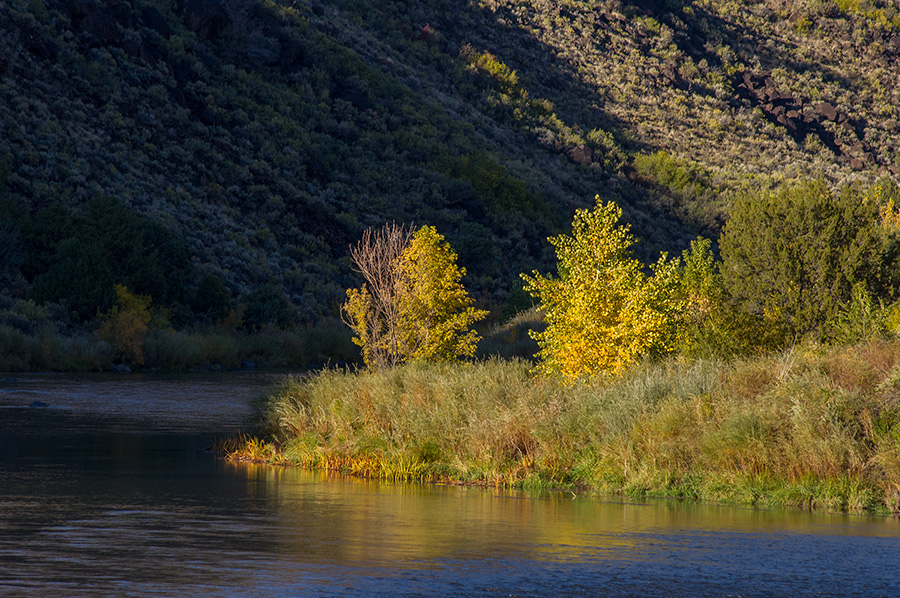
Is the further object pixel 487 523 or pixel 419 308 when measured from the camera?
pixel 419 308

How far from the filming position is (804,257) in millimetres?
28844

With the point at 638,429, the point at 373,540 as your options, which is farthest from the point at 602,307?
the point at 373,540

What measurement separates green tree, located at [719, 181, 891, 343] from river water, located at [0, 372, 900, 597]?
42.5 ft

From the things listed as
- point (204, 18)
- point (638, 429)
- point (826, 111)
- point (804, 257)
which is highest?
point (826, 111)

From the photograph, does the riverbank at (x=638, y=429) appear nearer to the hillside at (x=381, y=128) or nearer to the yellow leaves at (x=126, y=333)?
the yellow leaves at (x=126, y=333)

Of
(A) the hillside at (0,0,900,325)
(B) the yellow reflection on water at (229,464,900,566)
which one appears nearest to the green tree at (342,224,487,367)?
(B) the yellow reflection on water at (229,464,900,566)

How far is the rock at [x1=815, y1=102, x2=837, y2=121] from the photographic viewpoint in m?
102

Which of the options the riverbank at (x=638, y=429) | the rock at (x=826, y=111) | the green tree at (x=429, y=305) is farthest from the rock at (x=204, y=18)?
the riverbank at (x=638, y=429)

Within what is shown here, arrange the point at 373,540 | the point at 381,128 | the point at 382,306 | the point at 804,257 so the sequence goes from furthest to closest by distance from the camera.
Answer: the point at 381,128 → the point at 804,257 → the point at 382,306 → the point at 373,540

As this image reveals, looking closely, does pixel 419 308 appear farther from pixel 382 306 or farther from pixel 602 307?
pixel 602 307

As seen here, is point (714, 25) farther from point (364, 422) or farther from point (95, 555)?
point (95, 555)

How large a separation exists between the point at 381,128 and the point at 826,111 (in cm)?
4590

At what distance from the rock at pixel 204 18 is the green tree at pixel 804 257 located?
53.2 meters

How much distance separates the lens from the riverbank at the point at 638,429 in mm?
16562
